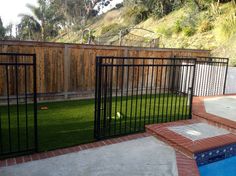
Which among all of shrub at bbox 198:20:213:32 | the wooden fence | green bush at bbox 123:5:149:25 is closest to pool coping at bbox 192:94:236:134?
the wooden fence

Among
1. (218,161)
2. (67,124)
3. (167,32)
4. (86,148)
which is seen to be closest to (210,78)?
(218,161)

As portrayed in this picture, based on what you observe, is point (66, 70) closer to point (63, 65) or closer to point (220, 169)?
point (63, 65)

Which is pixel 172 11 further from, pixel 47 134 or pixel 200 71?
pixel 47 134

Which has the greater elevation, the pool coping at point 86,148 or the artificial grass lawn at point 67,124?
the artificial grass lawn at point 67,124

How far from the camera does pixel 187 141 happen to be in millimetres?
3717

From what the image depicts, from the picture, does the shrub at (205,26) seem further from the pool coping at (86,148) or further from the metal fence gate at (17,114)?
the pool coping at (86,148)

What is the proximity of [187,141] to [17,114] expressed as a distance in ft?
8.45

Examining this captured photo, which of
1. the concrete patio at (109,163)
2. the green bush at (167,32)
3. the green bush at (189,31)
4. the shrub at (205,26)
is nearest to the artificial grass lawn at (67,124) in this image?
the concrete patio at (109,163)

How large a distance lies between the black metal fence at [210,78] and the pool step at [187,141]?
370 cm

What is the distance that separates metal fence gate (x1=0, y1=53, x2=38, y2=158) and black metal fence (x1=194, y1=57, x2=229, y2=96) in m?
5.13

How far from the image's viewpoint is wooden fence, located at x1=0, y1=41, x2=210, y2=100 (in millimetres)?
6230

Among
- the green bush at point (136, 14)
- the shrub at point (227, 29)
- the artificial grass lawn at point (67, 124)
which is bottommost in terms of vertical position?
the artificial grass lawn at point (67, 124)

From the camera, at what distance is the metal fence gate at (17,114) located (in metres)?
3.15

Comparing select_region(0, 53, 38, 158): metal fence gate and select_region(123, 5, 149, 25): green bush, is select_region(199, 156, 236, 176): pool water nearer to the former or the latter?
select_region(0, 53, 38, 158): metal fence gate
